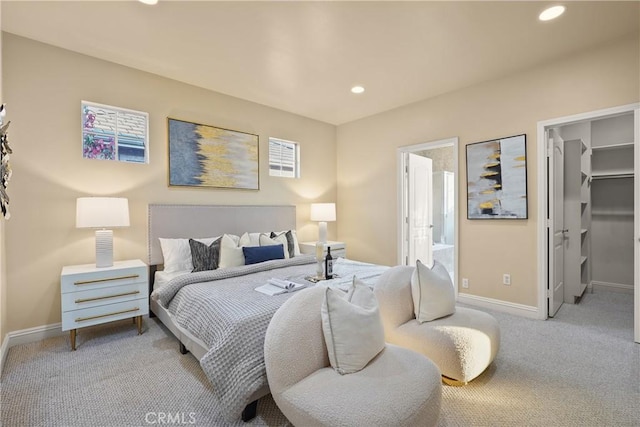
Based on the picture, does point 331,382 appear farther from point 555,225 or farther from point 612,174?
point 612,174

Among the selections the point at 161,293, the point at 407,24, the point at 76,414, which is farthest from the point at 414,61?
the point at 76,414

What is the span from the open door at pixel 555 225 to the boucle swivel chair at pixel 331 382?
101 inches

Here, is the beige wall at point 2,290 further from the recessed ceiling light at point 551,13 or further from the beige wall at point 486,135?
the recessed ceiling light at point 551,13

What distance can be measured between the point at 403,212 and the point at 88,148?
3.95 m

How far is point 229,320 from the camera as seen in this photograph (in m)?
1.83

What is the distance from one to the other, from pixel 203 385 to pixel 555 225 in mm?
3889

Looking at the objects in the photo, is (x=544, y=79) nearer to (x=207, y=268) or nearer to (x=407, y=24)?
(x=407, y=24)

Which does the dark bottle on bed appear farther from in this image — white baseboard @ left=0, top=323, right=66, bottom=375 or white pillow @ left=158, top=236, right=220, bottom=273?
white baseboard @ left=0, top=323, right=66, bottom=375

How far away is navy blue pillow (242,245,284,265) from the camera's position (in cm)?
324

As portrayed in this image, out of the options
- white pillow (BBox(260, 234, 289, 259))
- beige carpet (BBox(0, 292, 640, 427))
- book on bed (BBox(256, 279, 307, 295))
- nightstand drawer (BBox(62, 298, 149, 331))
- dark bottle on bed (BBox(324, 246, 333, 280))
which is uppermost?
white pillow (BBox(260, 234, 289, 259))

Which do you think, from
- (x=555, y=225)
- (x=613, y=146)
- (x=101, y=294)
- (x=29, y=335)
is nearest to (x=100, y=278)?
(x=101, y=294)

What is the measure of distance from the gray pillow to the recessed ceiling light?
3.67 m

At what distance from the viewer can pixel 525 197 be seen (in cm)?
326

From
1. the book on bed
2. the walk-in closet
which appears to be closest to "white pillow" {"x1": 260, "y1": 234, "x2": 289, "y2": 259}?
the book on bed
